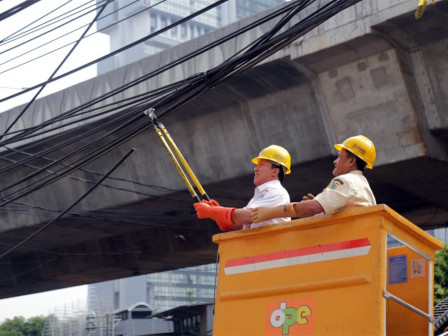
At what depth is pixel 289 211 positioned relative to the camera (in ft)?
21.8

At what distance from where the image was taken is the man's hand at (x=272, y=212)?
664 cm

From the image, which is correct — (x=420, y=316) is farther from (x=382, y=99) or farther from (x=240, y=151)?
(x=240, y=151)

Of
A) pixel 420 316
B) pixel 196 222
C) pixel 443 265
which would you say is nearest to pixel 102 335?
pixel 196 222

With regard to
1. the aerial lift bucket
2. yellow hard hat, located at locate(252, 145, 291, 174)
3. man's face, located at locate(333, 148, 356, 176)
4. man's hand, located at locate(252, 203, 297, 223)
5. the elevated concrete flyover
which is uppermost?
the elevated concrete flyover

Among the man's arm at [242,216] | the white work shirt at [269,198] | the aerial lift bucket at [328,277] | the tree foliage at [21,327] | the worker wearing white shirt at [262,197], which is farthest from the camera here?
the tree foliage at [21,327]

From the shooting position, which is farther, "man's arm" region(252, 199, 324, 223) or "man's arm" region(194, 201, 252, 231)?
"man's arm" region(194, 201, 252, 231)

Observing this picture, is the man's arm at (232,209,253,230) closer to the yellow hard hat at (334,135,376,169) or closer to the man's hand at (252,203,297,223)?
the man's hand at (252,203,297,223)

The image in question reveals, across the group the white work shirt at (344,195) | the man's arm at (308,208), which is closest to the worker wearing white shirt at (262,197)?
the man's arm at (308,208)

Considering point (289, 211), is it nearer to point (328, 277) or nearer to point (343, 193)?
point (343, 193)

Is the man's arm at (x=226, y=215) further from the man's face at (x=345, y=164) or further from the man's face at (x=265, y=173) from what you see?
the man's face at (x=345, y=164)

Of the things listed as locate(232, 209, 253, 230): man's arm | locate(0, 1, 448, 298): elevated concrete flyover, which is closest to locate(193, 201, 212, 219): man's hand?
locate(232, 209, 253, 230): man's arm

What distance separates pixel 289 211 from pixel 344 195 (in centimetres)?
49

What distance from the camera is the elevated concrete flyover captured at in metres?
13.4

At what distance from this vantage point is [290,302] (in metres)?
6.43
